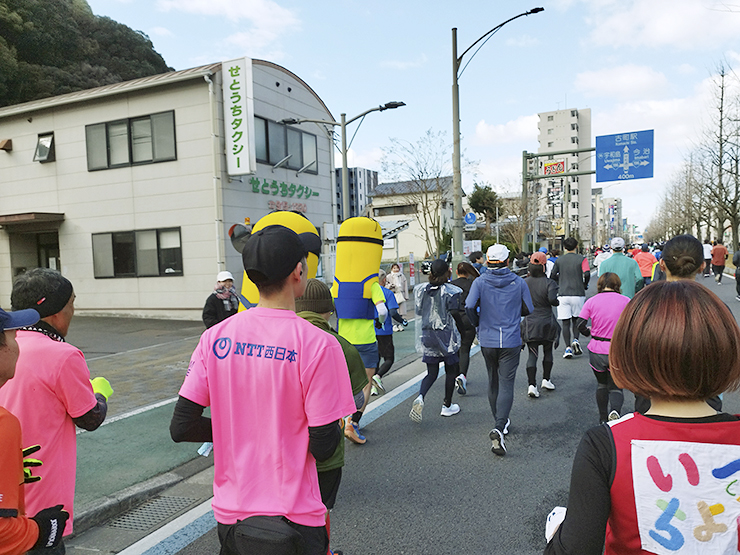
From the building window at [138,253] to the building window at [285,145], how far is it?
395cm

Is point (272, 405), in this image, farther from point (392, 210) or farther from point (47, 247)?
point (392, 210)

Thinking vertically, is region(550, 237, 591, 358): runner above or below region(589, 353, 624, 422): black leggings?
above

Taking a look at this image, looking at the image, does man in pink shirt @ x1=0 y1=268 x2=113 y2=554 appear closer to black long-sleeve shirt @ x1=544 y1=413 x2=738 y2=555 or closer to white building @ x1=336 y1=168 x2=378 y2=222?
black long-sleeve shirt @ x1=544 y1=413 x2=738 y2=555

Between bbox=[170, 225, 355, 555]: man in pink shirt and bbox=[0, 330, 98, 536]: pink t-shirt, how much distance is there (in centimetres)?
65

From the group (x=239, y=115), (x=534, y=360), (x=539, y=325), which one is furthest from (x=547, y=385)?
(x=239, y=115)

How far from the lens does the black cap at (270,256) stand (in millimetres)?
1932

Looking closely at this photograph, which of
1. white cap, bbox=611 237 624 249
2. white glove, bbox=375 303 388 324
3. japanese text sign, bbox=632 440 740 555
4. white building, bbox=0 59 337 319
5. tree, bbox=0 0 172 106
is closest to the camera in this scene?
japanese text sign, bbox=632 440 740 555

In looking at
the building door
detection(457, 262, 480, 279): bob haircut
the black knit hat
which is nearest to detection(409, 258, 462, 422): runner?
detection(457, 262, 480, 279): bob haircut

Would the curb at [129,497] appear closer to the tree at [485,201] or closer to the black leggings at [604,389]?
the black leggings at [604,389]

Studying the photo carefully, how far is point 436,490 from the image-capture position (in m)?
4.25

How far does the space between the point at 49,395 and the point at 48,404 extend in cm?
4

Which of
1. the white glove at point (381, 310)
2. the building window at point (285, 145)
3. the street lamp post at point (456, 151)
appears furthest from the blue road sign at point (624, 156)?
the white glove at point (381, 310)

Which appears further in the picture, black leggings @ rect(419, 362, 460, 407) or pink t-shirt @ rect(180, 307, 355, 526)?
black leggings @ rect(419, 362, 460, 407)

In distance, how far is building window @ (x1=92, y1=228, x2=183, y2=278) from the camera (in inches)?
644
